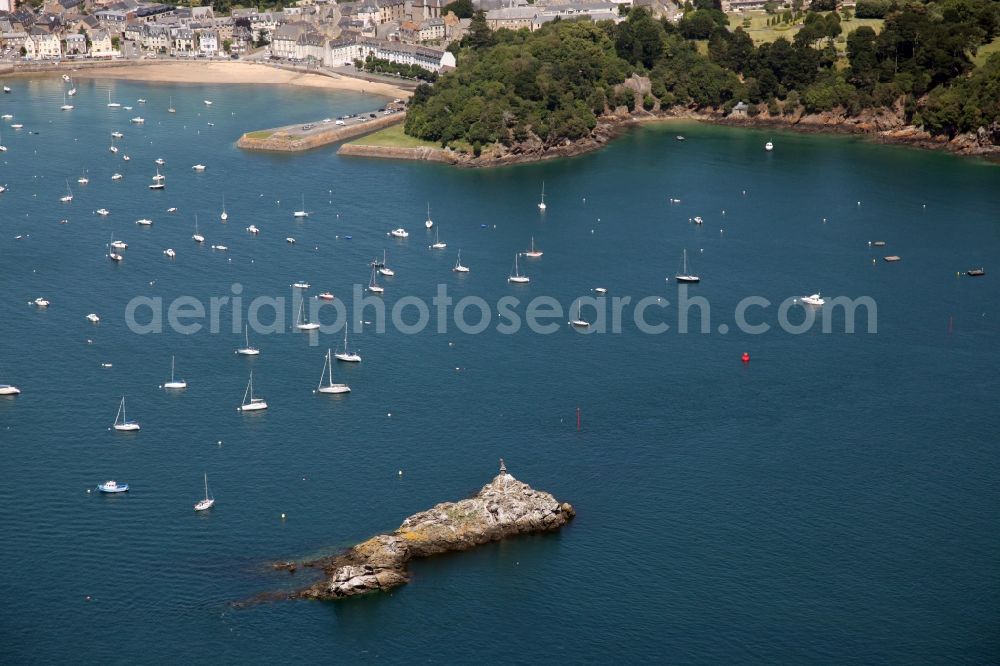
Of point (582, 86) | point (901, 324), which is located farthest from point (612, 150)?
point (901, 324)

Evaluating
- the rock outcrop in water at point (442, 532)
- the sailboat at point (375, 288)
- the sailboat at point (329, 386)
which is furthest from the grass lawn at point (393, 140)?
the rock outcrop in water at point (442, 532)

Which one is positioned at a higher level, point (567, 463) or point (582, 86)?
point (582, 86)

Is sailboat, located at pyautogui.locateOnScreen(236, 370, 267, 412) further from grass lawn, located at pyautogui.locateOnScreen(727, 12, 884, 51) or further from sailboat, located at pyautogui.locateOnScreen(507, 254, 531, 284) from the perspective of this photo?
grass lawn, located at pyautogui.locateOnScreen(727, 12, 884, 51)

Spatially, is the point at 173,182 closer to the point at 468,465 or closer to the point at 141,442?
the point at 141,442

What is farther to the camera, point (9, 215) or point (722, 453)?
point (9, 215)

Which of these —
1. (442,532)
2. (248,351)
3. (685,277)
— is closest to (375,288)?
(248,351)

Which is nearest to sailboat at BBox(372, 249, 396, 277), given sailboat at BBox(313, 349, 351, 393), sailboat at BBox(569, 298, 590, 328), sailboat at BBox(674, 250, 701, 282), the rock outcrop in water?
sailboat at BBox(569, 298, 590, 328)
